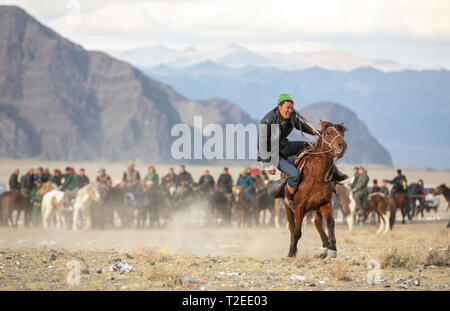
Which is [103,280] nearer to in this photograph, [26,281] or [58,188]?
[26,281]

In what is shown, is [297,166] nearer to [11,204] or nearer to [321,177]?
[321,177]

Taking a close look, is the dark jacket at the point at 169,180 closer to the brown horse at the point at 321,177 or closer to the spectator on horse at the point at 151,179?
the spectator on horse at the point at 151,179

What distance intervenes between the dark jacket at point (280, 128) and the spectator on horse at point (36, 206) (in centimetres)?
1530

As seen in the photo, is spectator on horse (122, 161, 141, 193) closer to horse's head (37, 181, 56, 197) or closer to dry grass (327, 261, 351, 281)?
horse's head (37, 181, 56, 197)

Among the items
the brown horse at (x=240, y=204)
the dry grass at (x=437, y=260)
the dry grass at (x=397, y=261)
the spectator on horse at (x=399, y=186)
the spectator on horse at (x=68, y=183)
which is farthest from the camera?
the spectator on horse at (x=399, y=186)

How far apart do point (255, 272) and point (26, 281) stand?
3.04m

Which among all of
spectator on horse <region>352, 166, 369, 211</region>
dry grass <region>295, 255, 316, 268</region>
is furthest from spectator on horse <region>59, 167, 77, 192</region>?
dry grass <region>295, 255, 316, 268</region>

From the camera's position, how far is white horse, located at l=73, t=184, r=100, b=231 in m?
24.6

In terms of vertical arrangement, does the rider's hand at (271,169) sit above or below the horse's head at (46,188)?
above

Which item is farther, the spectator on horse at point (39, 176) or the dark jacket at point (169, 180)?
the dark jacket at point (169, 180)

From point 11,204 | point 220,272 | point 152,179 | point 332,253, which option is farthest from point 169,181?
point 220,272

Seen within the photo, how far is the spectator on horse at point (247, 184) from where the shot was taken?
27297 mm

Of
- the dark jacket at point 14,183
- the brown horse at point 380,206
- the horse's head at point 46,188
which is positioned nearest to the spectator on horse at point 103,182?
the horse's head at point 46,188

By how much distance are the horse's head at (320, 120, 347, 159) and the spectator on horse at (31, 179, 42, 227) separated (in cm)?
1590
